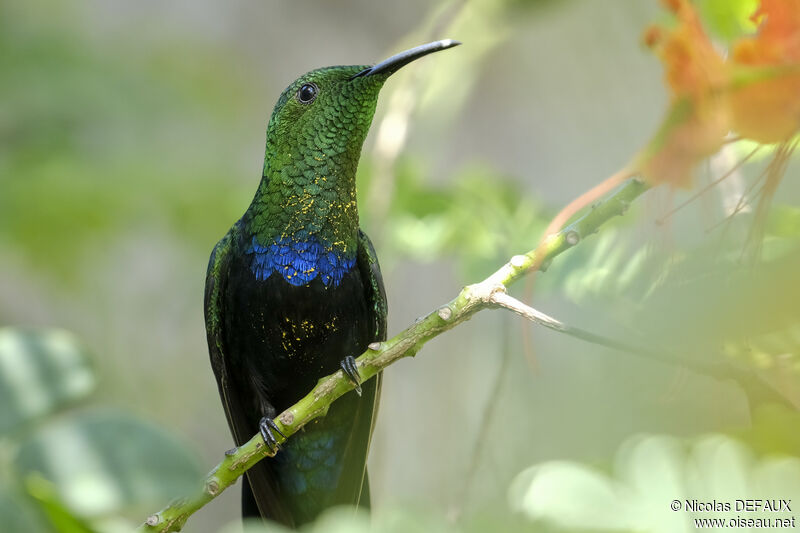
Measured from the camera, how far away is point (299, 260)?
1.81 meters

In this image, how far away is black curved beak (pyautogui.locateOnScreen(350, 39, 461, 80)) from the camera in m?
1.45

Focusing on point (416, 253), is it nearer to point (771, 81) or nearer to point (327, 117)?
point (327, 117)

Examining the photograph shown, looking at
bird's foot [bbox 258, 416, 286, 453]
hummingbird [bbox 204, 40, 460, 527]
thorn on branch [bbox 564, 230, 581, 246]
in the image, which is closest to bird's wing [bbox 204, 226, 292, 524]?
hummingbird [bbox 204, 40, 460, 527]

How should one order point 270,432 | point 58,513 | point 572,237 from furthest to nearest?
point 270,432
point 572,237
point 58,513

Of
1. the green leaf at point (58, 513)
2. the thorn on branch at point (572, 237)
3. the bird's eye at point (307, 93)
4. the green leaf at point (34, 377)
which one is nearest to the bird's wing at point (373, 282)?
the bird's eye at point (307, 93)

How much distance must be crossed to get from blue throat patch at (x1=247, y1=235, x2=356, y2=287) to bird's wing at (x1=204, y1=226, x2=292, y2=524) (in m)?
0.18

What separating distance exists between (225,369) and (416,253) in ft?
2.11

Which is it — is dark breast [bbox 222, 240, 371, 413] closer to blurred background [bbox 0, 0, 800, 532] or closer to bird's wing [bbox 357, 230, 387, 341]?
bird's wing [bbox 357, 230, 387, 341]

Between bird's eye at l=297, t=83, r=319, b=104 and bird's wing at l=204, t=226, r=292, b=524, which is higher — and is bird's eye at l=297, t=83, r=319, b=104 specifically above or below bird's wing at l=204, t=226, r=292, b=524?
above

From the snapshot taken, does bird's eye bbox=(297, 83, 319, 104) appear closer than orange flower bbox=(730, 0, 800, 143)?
No

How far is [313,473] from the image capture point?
7.17 feet

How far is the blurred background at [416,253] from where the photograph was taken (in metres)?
0.92

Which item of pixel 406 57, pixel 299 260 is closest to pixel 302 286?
pixel 299 260

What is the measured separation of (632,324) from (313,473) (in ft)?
4.45
